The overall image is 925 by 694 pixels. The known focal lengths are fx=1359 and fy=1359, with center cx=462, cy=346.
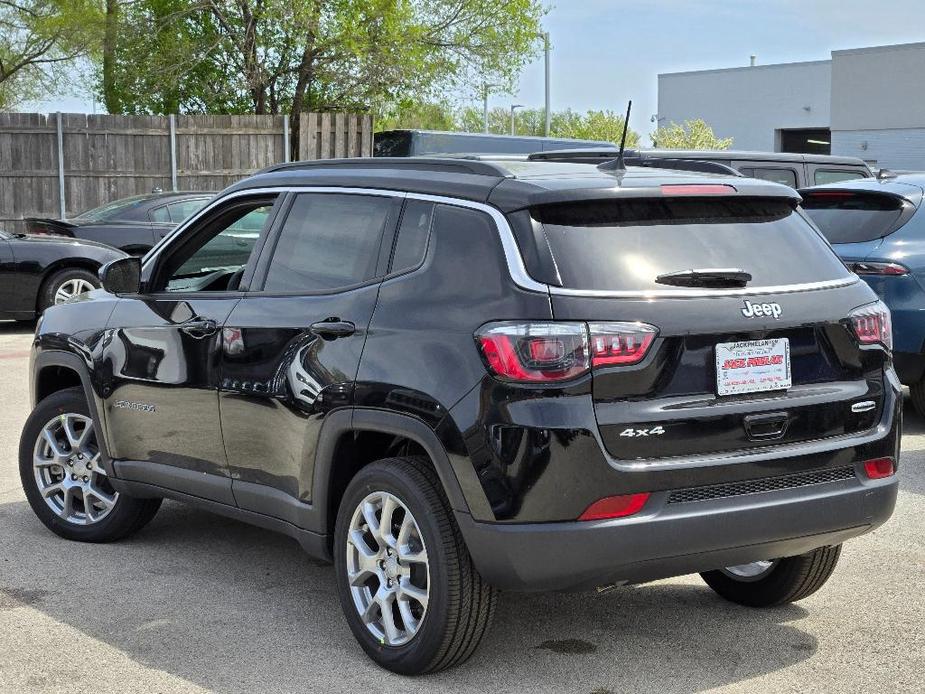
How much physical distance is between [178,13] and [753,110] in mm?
49884

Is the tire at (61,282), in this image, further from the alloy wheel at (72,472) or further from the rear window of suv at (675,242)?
the rear window of suv at (675,242)

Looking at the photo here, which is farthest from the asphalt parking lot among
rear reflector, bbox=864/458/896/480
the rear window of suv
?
the rear window of suv

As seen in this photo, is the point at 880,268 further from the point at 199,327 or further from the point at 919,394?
the point at 199,327

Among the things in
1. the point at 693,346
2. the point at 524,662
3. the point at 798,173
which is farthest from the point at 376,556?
the point at 798,173

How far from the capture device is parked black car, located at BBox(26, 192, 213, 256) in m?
15.9

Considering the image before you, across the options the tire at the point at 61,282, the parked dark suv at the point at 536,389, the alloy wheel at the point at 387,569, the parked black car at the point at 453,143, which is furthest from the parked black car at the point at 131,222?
the alloy wheel at the point at 387,569

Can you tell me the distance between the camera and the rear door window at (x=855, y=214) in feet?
29.9

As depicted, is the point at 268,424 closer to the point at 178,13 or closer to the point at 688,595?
the point at 688,595

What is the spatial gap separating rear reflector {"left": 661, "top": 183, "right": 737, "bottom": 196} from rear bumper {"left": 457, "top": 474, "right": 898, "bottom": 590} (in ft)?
3.37

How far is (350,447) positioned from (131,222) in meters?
12.2

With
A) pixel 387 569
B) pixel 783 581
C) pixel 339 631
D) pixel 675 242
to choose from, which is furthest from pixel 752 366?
pixel 339 631

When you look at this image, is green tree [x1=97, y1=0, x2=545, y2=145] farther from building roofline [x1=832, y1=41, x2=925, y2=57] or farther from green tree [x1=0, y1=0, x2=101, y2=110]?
building roofline [x1=832, y1=41, x2=925, y2=57]

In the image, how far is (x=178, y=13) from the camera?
25828 millimetres

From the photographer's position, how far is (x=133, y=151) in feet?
78.8
